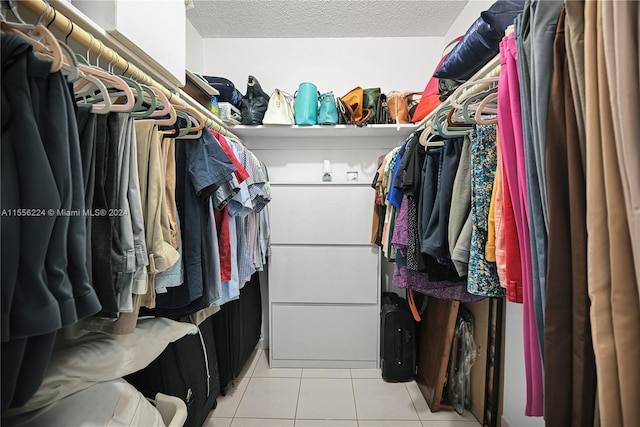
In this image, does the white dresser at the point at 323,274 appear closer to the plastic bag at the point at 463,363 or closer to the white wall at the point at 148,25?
the plastic bag at the point at 463,363

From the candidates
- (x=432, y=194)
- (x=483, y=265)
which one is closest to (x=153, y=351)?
(x=483, y=265)

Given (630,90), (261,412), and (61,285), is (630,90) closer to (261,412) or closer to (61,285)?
(61,285)

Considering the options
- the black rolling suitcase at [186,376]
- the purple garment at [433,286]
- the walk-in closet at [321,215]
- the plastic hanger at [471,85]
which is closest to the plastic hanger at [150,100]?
the walk-in closet at [321,215]

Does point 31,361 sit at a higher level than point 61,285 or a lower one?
lower

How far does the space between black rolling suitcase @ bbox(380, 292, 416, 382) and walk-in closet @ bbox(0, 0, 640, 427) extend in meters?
A: 0.01

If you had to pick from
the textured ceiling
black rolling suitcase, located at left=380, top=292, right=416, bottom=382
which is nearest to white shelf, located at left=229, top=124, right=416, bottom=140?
the textured ceiling

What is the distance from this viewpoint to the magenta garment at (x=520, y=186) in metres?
0.60

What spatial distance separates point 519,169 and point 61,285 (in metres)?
0.89

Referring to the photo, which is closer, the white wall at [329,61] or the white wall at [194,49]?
the white wall at [194,49]

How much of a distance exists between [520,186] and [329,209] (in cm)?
163

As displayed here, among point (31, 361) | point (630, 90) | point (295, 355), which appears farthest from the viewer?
point (295, 355)

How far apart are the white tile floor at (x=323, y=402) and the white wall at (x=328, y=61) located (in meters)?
2.24

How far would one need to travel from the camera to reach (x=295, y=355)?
2.27m

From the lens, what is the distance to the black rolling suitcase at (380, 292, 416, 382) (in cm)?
209
